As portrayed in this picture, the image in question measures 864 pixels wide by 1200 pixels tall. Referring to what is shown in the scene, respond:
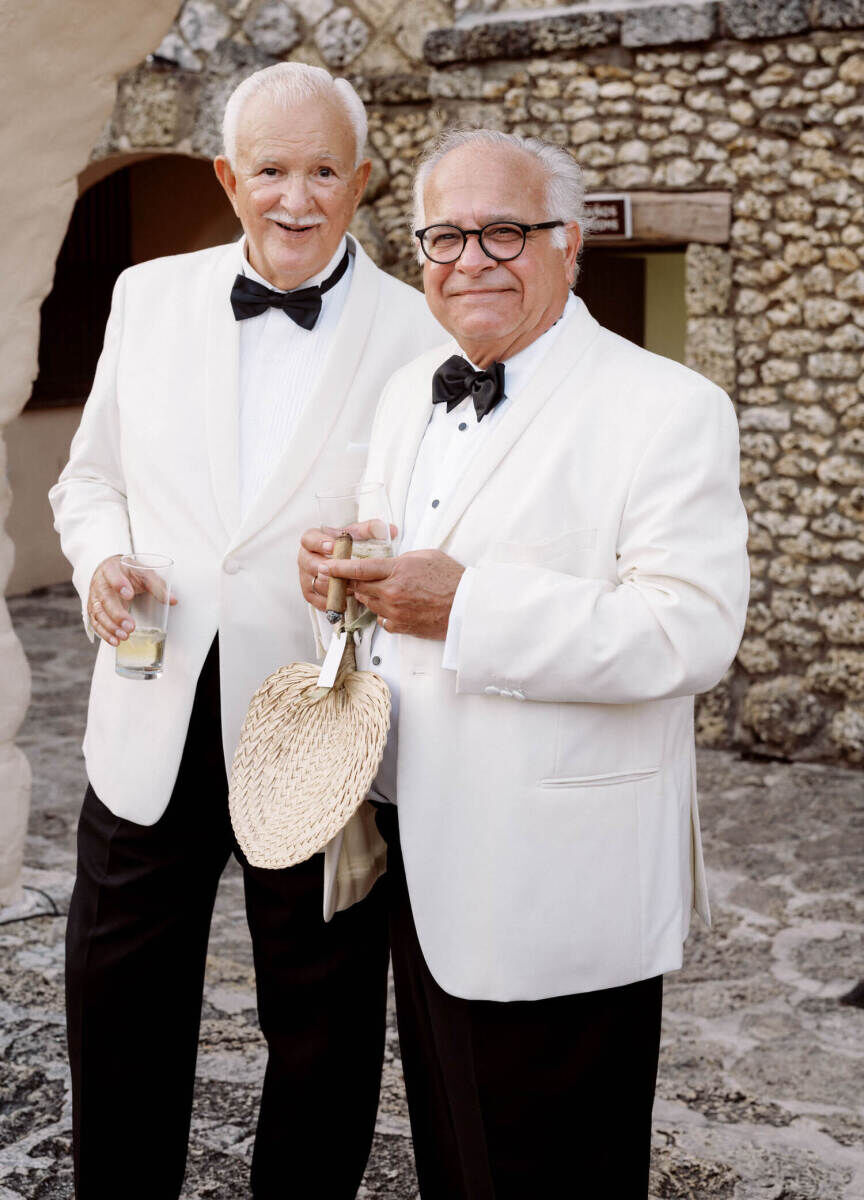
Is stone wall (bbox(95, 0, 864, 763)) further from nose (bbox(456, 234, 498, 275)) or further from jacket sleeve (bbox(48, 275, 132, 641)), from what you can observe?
nose (bbox(456, 234, 498, 275))

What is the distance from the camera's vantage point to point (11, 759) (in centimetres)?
419

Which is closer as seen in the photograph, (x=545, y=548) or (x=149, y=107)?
(x=545, y=548)

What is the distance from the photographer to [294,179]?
239cm

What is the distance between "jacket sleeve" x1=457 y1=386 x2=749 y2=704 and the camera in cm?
191

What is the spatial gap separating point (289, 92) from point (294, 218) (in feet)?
0.66

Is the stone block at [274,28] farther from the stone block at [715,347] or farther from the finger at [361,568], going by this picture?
the finger at [361,568]

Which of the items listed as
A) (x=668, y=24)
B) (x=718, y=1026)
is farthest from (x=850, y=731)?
(x=668, y=24)

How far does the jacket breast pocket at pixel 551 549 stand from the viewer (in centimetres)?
200

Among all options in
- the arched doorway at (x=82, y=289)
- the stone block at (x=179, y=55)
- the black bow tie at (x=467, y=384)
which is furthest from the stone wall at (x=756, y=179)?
the black bow tie at (x=467, y=384)

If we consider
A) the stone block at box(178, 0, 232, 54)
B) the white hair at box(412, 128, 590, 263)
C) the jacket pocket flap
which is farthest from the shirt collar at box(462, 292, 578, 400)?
the stone block at box(178, 0, 232, 54)

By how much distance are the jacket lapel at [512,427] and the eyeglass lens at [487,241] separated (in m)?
0.15

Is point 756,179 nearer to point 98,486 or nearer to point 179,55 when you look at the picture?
point 179,55

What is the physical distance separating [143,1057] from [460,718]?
3.17 ft

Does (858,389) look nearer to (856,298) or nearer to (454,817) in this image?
(856,298)
